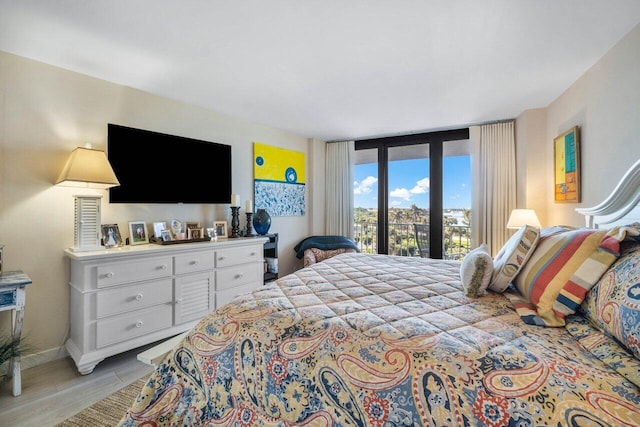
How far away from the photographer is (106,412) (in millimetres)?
1664

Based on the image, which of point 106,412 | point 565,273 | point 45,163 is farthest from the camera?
point 45,163

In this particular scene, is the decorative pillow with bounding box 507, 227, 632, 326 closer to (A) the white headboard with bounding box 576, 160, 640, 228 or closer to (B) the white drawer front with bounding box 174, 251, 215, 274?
(A) the white headboard with bounding box 576, 160, 640, 228

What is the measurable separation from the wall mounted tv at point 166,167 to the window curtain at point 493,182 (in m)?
3.30

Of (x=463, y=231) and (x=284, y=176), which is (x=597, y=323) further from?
(x=284, y=176)

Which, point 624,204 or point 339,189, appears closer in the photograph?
point 624,204

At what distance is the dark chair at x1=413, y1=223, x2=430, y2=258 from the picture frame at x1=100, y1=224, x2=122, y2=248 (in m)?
3.81

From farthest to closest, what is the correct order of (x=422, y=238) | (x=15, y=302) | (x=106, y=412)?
(x=422, y=238)
(x=15, y=302)
(x=106, y=412)

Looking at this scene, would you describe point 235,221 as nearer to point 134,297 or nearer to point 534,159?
point 134,297

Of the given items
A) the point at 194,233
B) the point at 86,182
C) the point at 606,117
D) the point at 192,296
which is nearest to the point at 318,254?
the point at 194,233

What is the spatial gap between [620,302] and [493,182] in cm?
327

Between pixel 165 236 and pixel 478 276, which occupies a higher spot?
pixel 165 236

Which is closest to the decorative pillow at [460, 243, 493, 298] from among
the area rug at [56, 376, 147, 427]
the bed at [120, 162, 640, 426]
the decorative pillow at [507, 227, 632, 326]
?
the bed at [120, 162, 640, 426]

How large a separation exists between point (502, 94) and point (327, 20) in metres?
2.11

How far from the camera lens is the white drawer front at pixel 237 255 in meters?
2.88
